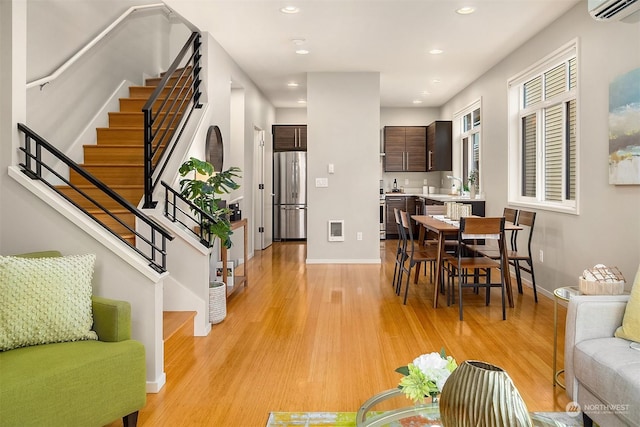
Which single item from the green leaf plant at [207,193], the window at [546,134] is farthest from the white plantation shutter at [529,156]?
the green leaf plant at [207,193]

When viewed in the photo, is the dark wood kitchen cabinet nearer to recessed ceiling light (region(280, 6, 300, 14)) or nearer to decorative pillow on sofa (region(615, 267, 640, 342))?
recessed ceiling light (region(280, 6, 300, 14))

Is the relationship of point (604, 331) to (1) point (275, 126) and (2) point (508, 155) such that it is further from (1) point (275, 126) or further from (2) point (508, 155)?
(1) point (275, 126)

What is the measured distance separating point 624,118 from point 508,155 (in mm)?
2389

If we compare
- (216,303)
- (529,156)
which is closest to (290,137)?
(529,156)

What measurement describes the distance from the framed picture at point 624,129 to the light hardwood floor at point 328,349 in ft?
4.29

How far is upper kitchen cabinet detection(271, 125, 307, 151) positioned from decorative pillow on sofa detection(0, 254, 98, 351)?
7582 millimetres

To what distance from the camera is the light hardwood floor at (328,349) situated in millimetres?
2469

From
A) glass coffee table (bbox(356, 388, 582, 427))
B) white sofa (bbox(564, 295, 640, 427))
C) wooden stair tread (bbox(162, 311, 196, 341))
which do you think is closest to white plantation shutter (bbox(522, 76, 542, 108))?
white sofa (bbox(564, 295, 640, 427))

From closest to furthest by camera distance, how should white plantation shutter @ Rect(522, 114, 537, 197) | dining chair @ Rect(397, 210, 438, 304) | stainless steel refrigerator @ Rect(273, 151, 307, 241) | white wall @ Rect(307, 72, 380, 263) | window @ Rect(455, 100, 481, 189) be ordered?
dining chair @ Rect(397, 210, 438, 304)
white plantation shutter @ Rect(522, 114, 537, 197)
white wall @ Rect(307, 72, 380, 263)
window @ Rect(455, 100, 481, 189)
stainless steel refrigerator @ Rect(273, 151, 307, 241)

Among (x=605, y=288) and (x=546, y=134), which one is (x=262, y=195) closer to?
(x=546, y=134)

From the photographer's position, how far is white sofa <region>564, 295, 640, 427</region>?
183 cm

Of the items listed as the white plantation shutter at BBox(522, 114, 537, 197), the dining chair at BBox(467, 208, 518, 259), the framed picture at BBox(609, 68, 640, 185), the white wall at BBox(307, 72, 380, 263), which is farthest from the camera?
the white wall at BBox(307, 72, 380, 263)

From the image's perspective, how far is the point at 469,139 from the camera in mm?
8039

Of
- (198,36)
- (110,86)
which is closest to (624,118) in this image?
(198,36)
